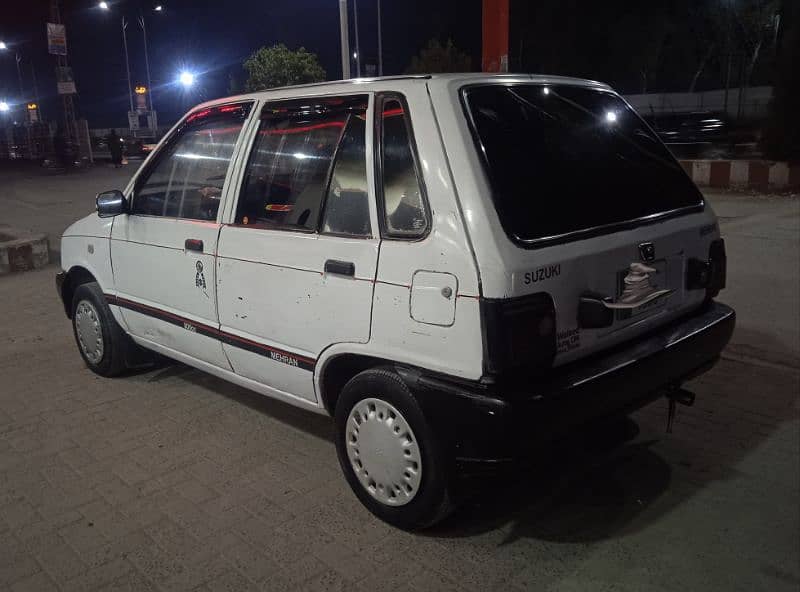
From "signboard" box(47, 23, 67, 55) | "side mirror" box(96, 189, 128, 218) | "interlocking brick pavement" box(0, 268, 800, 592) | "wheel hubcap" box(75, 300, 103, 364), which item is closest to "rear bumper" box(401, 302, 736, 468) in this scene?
"interlocking brick pavement" box(0, 268, 800, 592)

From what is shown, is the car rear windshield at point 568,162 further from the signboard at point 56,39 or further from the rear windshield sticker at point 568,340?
the signboard at point 56,39

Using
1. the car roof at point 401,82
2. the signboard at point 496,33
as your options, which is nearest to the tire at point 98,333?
the car roof at point 401,82

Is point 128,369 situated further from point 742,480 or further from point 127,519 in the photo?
point 742,480

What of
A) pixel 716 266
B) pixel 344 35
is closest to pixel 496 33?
pixel 344 35

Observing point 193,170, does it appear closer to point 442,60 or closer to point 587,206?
point 587,206

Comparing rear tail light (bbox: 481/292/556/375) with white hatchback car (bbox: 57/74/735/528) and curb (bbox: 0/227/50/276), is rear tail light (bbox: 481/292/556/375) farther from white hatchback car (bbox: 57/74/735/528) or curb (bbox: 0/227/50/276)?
curb (bbox: 0/227/50/276)

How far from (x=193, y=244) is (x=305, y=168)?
868 millimetres

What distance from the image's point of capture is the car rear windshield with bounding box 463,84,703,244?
106 inches

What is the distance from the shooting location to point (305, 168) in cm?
331

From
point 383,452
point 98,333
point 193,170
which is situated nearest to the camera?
point 383,452

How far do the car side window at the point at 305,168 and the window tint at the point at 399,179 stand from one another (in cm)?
14

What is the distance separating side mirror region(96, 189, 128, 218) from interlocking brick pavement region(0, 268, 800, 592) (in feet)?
4.03

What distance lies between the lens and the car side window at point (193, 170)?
3750 millimetres

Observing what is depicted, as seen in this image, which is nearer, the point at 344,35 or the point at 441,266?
the point at 441,266
